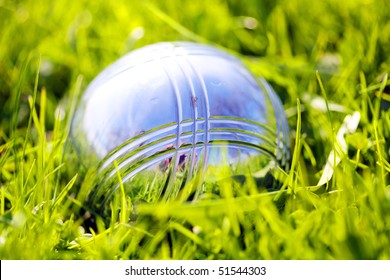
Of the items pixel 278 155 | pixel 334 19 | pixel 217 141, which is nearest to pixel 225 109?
pixel 217 141

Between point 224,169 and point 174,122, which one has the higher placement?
point 174,122

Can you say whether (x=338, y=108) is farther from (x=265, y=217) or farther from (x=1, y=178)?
(x=1, y=178)

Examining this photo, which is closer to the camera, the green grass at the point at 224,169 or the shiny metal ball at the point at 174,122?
the green grass at the point at 224,169

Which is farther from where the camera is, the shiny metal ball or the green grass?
the shiny metal ball
